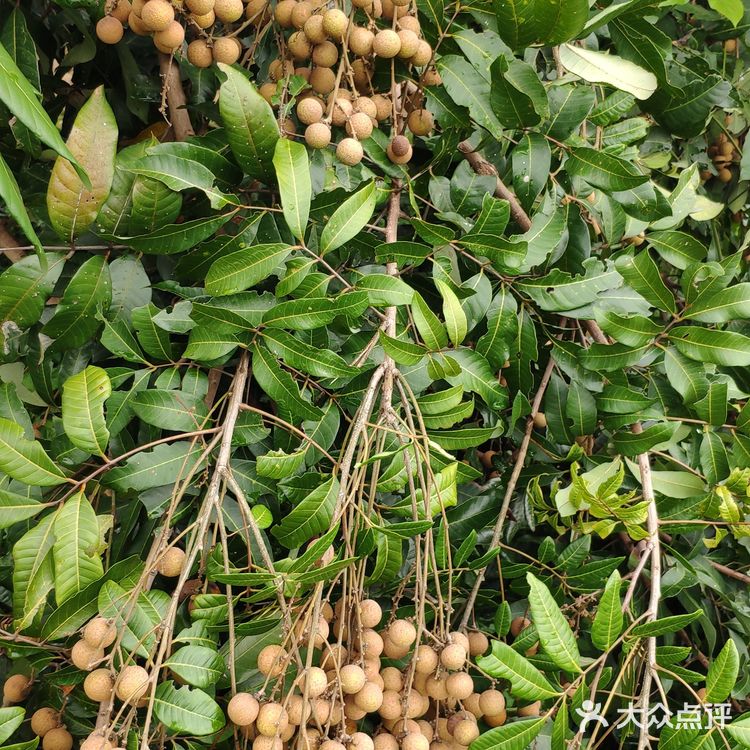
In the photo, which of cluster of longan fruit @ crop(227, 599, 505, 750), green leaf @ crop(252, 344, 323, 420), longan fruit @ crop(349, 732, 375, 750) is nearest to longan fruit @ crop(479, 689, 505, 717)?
cluster of longan fruit @ crop(227, 599, 505, 750)

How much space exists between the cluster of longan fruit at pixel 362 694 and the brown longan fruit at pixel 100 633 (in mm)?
116

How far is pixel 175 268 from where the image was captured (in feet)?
2.82

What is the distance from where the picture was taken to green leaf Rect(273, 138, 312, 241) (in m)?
0.76

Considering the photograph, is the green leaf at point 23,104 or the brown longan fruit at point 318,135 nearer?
the green leaf at point 23,104

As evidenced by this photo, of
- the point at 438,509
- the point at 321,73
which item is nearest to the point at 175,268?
the point at 321,73

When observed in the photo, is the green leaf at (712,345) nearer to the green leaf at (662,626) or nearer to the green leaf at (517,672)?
the green leaf at (662,626)

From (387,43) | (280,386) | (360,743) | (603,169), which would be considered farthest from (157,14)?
(360,743)

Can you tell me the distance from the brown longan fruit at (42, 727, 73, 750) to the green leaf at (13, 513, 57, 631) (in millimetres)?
120

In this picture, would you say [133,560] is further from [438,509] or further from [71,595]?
[438,509]

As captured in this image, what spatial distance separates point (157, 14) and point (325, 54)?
187 millimetres

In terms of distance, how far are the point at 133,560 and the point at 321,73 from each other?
58cm

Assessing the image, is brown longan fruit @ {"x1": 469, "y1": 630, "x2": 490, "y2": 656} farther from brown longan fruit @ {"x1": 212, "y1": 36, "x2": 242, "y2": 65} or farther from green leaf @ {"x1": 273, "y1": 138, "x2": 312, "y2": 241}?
brown longan fruit @ {"x1": 212, "y1": 36, "x2": 242, "y2": 65}

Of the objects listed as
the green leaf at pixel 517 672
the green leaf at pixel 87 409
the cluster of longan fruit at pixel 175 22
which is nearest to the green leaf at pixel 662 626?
the green leaf at pixel 517 672

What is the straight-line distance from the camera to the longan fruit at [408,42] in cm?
87
